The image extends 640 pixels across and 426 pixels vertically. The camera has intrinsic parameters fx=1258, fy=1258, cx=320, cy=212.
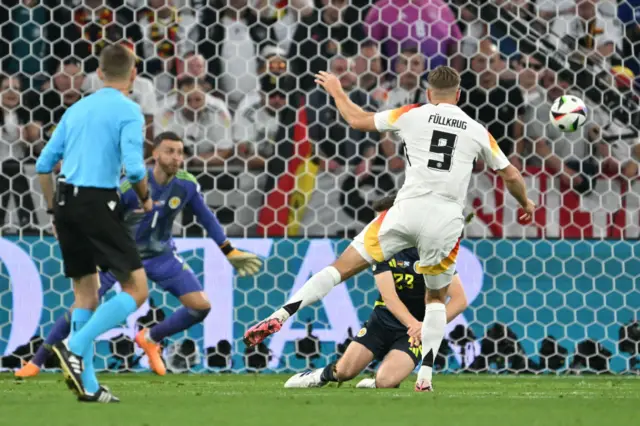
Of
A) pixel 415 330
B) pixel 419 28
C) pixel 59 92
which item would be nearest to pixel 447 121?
pixel 415 330

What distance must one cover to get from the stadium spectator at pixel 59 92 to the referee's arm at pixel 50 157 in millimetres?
3655

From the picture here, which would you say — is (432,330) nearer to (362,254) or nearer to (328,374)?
(362,254)

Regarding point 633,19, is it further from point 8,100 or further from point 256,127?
point 8,100

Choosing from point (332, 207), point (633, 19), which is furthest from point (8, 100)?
point (633, 19)

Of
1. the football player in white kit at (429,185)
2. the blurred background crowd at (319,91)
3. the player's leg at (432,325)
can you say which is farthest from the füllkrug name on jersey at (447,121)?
the blurred background crowd at (319,91)

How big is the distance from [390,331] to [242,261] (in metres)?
1.29

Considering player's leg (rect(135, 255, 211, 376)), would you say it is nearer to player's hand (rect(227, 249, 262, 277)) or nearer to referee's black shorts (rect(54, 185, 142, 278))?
player's hand (rect(227, 249, 262, 277))

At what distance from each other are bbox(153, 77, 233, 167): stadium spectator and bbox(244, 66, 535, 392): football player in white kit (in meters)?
3.11

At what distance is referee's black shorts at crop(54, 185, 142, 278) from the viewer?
5.16 meters

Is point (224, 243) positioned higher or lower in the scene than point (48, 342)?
higher

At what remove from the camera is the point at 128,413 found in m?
4.53

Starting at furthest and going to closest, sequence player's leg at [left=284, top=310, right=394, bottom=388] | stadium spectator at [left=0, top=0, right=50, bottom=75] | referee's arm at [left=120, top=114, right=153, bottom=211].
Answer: stadium spectator at [left=0, top=0, right=50, bottom=75] < player's leg at [left=284, top=310, right=394, bottom=388] < referee's arm at [left=120, top=114, right=153, bottom=211]

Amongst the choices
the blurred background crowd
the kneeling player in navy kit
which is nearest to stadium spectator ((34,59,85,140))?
the blurred background crowd

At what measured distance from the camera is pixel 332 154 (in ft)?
29.8
